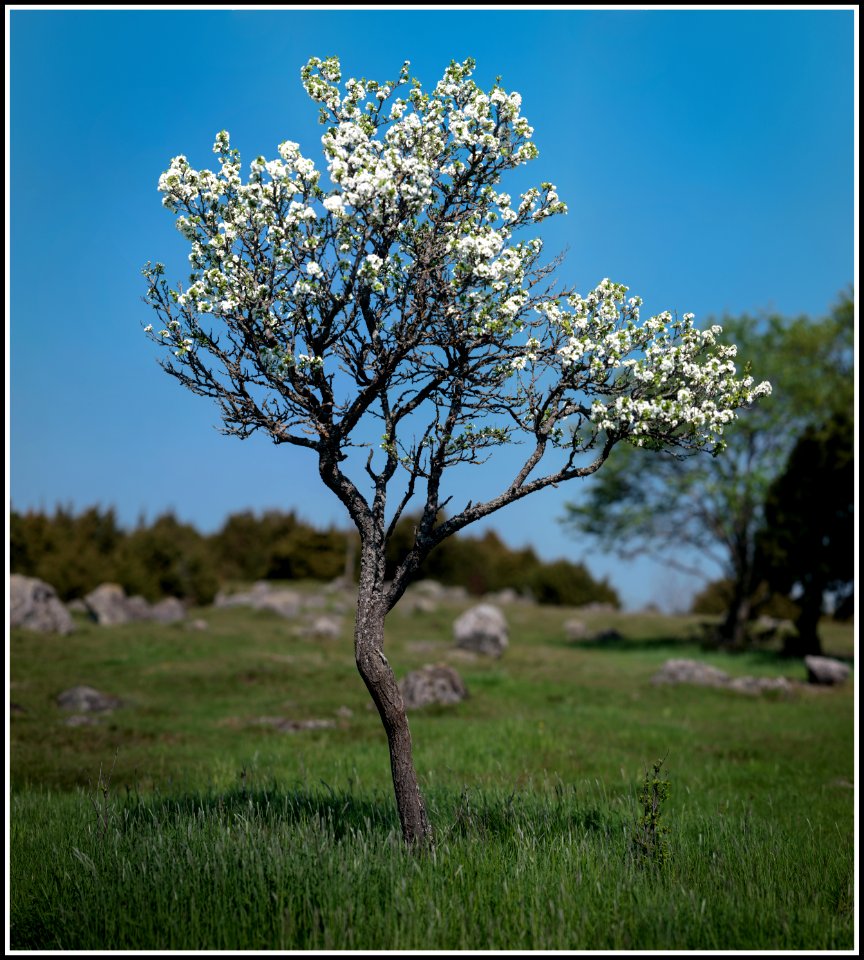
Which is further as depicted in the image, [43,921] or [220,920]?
[43,921]

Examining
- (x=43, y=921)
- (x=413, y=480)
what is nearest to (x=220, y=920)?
(x=43, y=921)

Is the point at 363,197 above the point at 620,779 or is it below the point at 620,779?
above

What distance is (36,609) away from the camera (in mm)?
33250

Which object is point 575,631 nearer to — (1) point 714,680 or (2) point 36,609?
(1) point 714,680

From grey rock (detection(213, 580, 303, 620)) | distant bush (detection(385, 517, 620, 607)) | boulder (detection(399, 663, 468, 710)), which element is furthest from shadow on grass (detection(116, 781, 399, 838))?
distant bush (detection(385, 517, 620, 607))

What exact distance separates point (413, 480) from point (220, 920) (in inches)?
160

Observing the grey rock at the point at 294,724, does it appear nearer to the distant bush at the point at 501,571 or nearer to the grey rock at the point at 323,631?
the grey rock at the point at 323,631

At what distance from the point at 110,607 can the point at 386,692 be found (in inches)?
1337

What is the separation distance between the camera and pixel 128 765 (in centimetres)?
1502

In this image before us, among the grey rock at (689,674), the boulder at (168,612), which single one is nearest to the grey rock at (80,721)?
the grey rock at (689,674)

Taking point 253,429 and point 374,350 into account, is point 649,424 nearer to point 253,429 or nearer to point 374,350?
point 374,350

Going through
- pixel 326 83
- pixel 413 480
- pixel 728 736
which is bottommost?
pixel 728 736

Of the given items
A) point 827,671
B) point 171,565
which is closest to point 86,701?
point 827,671

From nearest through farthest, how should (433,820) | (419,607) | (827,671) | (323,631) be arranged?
(433,820) → (827,671) → (323,631) → (419,607)
